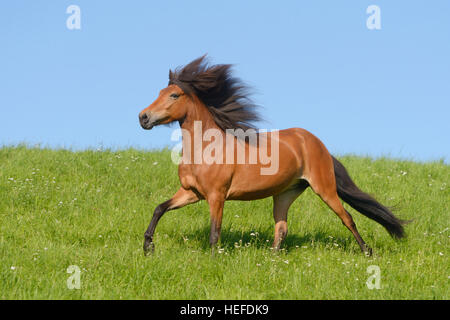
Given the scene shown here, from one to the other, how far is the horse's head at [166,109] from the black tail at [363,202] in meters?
2.91

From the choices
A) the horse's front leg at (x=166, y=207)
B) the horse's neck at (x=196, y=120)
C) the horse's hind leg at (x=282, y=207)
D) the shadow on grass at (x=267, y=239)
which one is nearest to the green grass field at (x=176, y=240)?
the shadow on grass at (x=267, y=239)

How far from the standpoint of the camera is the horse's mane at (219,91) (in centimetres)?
647

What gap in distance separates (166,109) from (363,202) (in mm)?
3703

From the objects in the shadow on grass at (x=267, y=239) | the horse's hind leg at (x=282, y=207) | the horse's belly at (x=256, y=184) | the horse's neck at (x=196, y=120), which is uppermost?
the horse's neck at (x=196, y=120)

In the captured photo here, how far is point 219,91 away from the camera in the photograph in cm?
669

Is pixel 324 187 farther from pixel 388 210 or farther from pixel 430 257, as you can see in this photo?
pixel 430 257

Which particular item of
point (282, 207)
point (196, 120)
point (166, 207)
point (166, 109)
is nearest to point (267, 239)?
point (282, 207)

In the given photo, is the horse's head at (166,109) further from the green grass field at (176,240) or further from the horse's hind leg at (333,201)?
the horse's hind leg at (333,201)

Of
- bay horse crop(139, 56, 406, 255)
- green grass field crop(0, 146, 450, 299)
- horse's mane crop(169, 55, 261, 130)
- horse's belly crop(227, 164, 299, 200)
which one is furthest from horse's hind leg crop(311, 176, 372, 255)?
horse's mane crop(169, 55, 261, 130)

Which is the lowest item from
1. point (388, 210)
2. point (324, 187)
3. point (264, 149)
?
point (388, 210)

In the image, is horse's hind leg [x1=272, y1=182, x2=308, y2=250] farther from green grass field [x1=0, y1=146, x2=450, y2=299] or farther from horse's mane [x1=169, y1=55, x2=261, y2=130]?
horse's mane [x1=169, y1=55, x2=261, y2=130]
